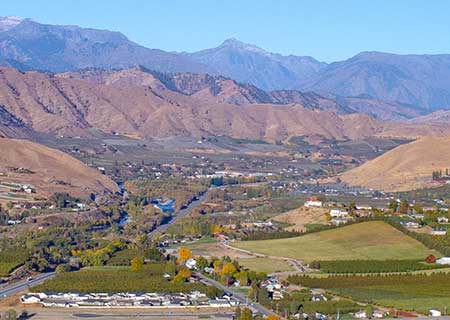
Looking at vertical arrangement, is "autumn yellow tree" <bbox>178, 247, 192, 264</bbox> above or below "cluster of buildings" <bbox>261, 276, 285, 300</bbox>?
above

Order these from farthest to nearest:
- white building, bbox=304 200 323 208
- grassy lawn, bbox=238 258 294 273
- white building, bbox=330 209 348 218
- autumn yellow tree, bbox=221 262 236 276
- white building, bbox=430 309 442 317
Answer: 1. white building, bbox=304 200 323 208
2. white building, bbox=330 209 348 218
3. grassy lawn, bbox=238 258 294 273
4. autumn yellow tree, bbox=221 262 236 276
5. white building, bbox=430 309 442 317

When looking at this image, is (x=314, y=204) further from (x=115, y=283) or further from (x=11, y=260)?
(x=115, y=283)

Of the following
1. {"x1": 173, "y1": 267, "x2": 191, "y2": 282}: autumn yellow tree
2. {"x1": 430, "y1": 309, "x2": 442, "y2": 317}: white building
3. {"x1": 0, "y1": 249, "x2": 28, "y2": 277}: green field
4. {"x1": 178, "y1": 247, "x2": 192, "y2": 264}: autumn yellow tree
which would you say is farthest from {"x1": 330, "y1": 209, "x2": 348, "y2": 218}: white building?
{"x1": 430, "y1": 309, "x2": 442, "y2": 317}: white building

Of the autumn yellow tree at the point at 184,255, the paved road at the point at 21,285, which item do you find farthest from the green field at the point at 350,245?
the paved road at the point at 21,285

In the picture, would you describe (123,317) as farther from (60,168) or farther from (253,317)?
(60,168)

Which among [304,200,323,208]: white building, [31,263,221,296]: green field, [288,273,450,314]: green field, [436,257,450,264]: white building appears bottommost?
[288,273,450,314]: green field

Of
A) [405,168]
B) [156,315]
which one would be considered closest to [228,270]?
[156,315]

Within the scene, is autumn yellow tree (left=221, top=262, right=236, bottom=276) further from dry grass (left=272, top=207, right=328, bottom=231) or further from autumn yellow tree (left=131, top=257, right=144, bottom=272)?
dry grass (left=272, top=207, right=328, bottom=231)
